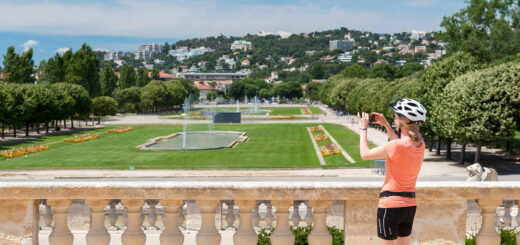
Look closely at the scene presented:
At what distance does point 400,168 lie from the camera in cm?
510

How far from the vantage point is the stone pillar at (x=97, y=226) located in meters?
5.73

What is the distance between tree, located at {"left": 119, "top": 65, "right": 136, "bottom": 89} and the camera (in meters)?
134

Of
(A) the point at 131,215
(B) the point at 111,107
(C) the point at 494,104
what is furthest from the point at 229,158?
(B) the point at 111,107

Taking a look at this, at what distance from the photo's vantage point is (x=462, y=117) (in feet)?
103

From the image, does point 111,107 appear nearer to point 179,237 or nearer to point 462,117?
point 462,117

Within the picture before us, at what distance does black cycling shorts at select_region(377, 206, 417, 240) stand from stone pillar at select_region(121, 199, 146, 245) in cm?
270

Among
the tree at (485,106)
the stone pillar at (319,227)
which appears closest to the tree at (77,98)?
the tree at (485,106)

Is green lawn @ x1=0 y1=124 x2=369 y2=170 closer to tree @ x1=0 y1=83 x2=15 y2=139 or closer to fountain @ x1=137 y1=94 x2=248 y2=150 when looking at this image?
fountain @ x1=137 y1=94 x2=248 y2=150

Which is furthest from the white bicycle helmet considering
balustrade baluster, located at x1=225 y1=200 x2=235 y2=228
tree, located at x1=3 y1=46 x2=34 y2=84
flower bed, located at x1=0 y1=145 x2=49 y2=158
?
tree, located at x1=3 y1=46 x2=34 y2=84

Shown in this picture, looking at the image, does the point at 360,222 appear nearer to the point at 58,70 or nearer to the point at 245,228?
the point at 245,228

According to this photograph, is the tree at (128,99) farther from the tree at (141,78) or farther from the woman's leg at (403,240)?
the woman's leg at (403,240)

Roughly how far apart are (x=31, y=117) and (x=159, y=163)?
31277 mm

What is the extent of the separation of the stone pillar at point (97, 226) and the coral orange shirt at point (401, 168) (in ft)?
10.3

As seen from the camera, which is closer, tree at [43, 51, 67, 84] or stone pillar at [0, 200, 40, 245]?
stone pillar at [0, 200, 40, 245]
